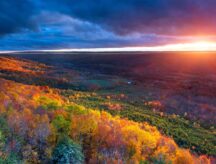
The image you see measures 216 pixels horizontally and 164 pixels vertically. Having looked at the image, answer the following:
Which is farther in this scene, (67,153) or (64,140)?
(64,140)

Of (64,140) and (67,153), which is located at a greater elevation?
(64,140)

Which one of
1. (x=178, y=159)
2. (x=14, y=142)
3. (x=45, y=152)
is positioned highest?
(x=14, y=142)

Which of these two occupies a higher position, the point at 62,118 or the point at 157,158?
the point at 62,118

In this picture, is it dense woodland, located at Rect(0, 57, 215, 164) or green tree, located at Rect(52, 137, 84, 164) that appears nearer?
dense woodland, located at Rect(0, 57, 215, 164)

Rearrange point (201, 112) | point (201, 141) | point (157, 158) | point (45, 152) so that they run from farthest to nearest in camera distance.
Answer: point (201, 112) < point (201, 141) < point (157, 158) < point (45, 152)

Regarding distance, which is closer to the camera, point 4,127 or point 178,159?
point 4,127

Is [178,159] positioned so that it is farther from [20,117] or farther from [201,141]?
[201,141]

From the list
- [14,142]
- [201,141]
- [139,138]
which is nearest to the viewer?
[14,142]

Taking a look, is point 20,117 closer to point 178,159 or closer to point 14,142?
point 14,142

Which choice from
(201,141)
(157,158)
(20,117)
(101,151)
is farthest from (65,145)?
(201,141)

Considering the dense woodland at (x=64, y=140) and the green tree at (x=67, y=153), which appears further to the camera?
the green tree at (x=67, y=153)
